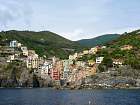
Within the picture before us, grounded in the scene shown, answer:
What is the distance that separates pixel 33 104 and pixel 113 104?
68.4ft

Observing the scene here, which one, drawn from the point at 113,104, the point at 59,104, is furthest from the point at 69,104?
the point at 113,104

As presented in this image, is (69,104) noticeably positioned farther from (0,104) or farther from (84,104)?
(0,104)

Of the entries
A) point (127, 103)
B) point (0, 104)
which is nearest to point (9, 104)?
point (0, 104)

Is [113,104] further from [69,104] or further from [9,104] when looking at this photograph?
[9,104]

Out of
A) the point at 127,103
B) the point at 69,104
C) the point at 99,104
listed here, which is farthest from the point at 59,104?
the point at 127,103

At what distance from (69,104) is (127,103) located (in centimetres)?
1608

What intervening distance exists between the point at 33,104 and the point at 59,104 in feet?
22.5

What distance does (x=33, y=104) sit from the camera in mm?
110625

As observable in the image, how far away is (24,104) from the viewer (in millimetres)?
112250

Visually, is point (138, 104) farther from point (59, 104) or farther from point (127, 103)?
point (59, 104)

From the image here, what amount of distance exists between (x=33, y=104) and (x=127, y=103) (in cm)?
2513

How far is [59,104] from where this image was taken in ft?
367

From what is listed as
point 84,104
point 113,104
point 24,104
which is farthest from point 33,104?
point 113,104

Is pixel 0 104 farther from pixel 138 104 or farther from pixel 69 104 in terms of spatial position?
pixel 138 104
